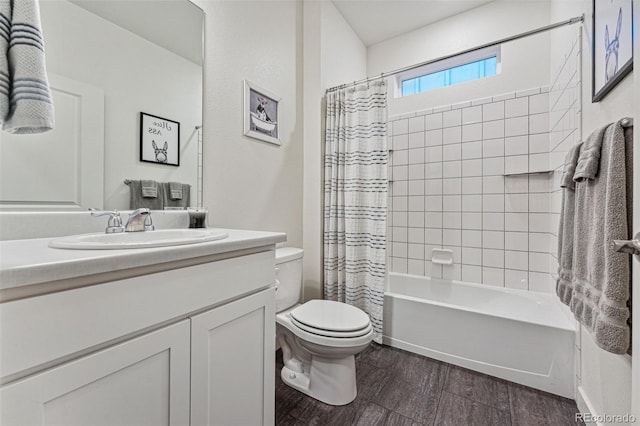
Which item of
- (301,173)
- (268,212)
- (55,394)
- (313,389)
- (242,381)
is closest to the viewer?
(55,394)

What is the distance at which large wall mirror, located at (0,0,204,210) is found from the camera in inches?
36.8

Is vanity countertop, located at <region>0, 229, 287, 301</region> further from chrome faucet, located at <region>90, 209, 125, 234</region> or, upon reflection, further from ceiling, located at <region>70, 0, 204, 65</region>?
ceiling, located at <region>70, 0, 204, 65</region>

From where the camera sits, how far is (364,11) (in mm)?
2340

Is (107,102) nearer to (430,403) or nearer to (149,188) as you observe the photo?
(149,188)

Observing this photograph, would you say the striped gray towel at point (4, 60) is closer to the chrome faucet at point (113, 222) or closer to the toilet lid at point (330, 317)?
the chrome faucet at point (113, 222)

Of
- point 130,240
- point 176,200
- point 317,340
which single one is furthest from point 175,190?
point 317,340

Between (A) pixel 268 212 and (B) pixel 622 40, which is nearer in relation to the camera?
(B) pixel 622 40

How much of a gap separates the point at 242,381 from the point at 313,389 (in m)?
0.68

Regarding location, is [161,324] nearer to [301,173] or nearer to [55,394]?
[55,394]

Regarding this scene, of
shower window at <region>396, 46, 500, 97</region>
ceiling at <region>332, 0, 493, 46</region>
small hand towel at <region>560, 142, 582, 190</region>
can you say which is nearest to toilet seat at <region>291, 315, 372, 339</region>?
small hand towel at <region>560, 142, 582, 190</region>

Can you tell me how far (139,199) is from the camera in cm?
118

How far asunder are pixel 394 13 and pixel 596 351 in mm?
2656

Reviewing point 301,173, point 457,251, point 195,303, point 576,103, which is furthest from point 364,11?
point 195,303

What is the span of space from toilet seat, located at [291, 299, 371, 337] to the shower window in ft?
6.47
